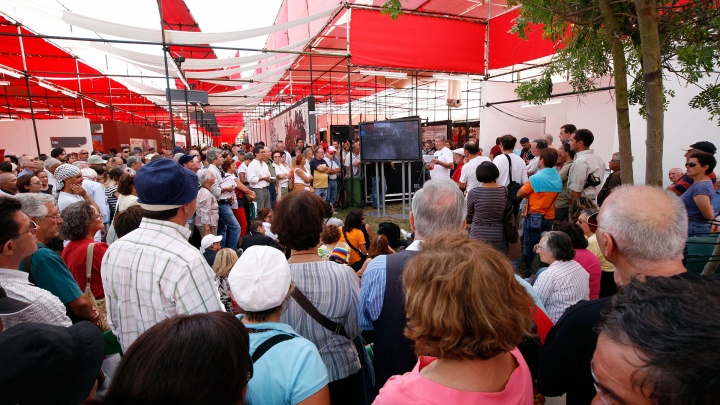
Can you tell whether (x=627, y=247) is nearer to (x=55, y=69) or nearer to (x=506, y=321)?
(x=506, y=321)

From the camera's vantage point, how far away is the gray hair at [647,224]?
1.38 meters

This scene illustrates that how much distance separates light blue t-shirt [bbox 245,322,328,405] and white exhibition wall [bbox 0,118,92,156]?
15.7 meters

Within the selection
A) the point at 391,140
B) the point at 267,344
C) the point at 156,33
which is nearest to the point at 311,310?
the point at 267,344

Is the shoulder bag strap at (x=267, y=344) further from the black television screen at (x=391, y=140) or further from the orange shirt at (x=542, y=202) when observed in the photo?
the black television screen at (x=391, y=140)

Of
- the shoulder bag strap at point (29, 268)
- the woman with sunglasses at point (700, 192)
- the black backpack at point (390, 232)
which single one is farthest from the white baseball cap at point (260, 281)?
the woman with sunglasses at point (700, 192)

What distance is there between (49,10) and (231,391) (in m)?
8.34

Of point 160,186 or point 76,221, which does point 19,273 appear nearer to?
point 76,221

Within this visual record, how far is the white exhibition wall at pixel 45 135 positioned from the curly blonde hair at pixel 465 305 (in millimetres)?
16172

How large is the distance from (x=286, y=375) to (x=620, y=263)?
1380mm

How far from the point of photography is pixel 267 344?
4.25 feet

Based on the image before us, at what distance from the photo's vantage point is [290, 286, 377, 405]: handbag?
1.76 metres

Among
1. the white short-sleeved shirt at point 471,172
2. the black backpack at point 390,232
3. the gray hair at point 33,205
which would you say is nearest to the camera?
the gray hair at point 33,205

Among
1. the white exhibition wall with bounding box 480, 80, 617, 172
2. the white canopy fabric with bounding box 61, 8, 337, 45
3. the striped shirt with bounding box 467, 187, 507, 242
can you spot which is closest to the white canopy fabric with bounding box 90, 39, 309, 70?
the white canopy fabric with bounding box 61, 8, 337, 45

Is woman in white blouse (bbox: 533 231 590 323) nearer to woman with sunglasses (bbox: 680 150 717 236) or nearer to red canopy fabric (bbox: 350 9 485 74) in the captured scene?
woman with sunglasses (bbox: 680 150 717 236)
